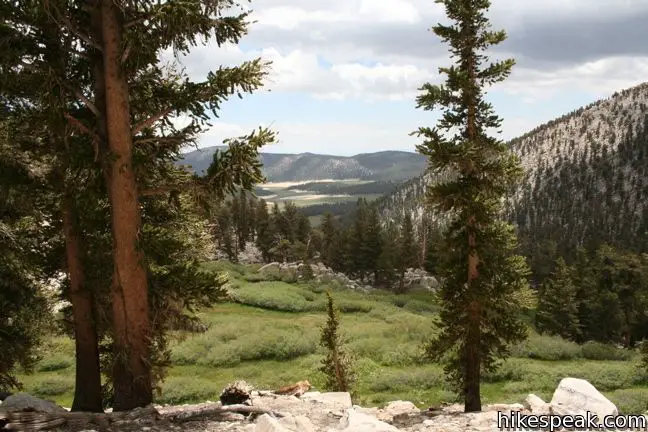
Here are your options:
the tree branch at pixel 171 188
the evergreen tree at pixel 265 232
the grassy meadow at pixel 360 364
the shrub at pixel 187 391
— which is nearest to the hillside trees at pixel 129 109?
the tree branch at pixel 171 188

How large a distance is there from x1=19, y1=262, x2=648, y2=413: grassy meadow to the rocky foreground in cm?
1171

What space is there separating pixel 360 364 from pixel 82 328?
25.7m

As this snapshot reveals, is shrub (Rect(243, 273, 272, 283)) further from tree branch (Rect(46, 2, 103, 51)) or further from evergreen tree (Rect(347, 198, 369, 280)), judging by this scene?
tree branch (Rect(46, 2, 103, 51))

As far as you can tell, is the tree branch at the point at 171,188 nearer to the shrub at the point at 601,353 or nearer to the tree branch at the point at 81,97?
the tree branch at the point at 81,97

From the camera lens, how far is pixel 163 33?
8.59 m

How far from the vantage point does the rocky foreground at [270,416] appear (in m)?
8.06

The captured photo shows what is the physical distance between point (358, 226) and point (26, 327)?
80470 mm

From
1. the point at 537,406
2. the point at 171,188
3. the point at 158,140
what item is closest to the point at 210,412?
the point at 171,188

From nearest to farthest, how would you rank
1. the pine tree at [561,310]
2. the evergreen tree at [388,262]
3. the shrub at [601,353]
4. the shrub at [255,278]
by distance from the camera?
the shrub at [601,353] < the pine tree at [561,310] < the shrub at [255,278] < the evergreen tree at [388,262]

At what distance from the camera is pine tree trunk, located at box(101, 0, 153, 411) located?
8680mm

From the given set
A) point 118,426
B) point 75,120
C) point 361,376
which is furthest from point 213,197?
point 361,376

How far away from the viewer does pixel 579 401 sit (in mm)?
10820

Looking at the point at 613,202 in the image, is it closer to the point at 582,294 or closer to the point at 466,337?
the point at 582,294

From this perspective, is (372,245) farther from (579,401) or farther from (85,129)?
(85,129)
